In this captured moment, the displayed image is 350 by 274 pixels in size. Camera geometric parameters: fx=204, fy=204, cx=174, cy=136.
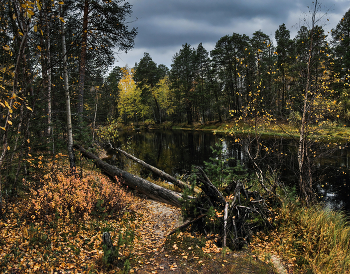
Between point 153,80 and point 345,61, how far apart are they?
3538 centimetres

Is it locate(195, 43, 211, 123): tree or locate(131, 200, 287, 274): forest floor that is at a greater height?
locate(195, 43, 211, 123): tree

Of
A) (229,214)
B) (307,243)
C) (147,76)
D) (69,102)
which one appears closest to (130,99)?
(147,76)

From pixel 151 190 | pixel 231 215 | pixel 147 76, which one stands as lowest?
pixel 151 190

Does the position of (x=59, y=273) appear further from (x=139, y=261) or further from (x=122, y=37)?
(x=122, y=37)

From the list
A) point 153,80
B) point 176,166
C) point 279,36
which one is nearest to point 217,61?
point 279,36

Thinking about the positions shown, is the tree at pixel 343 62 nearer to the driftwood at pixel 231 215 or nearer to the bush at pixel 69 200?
the driftwood at pixel 231 215

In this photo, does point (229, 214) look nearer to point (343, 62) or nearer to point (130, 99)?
point (343, 62)

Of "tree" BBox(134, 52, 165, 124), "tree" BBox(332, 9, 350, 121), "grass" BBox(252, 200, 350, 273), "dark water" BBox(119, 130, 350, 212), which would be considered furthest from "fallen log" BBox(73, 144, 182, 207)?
"tree" BBox(134, 52, 165, 124)

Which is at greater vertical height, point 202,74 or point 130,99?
point 202,74

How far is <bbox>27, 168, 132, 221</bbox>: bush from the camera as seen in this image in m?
5.31

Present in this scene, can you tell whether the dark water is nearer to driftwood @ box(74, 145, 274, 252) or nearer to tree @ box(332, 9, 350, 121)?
driftwood @ box(74, 145, 274, 252)

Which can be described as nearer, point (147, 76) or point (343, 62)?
point (343, 62)

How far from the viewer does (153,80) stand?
159 ft

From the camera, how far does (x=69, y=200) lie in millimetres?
A: 5715
